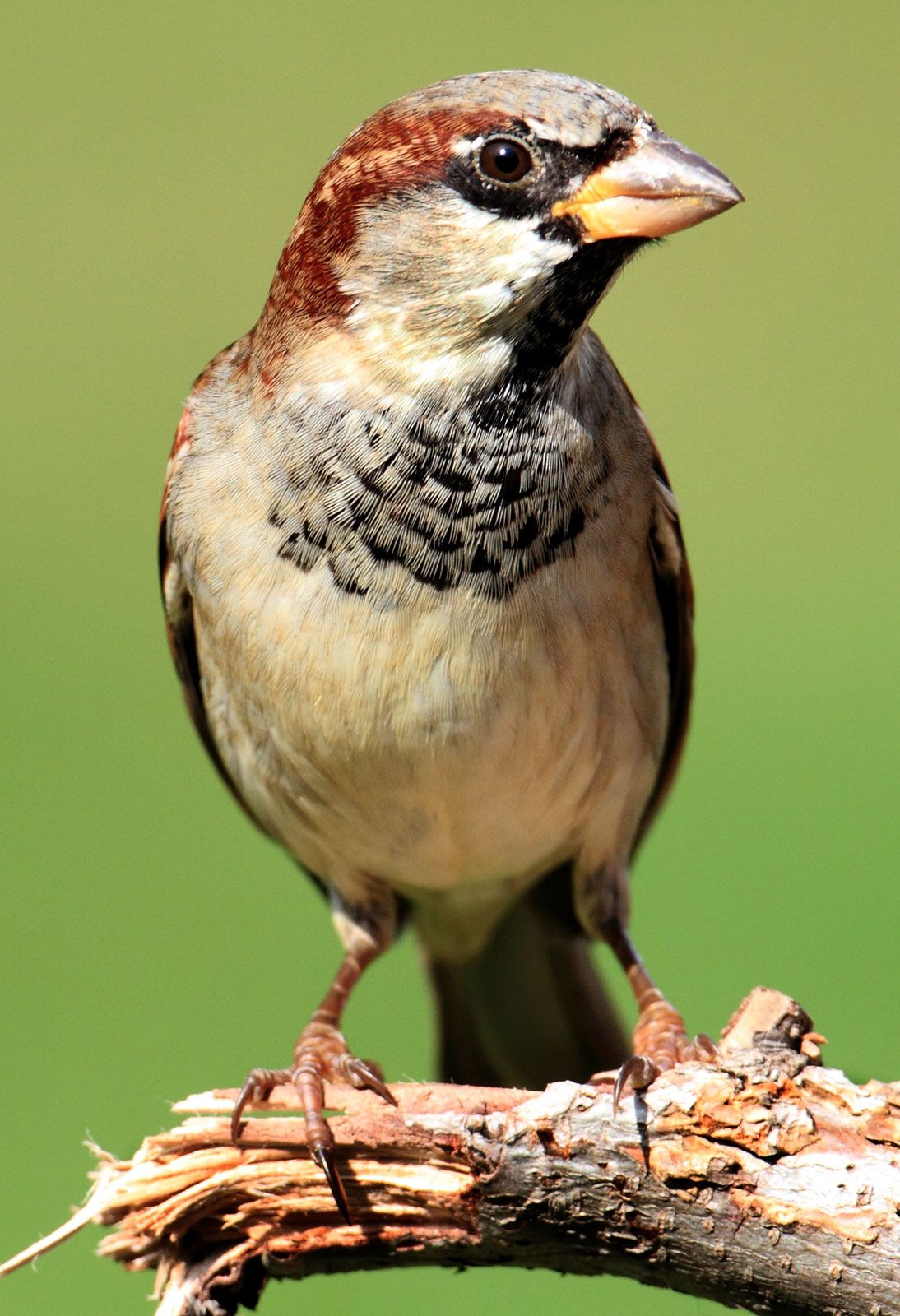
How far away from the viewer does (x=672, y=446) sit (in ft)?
23.6

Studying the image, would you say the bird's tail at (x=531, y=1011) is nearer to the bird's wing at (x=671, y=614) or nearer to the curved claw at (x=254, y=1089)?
the bird's wing at (x=671, y=614)

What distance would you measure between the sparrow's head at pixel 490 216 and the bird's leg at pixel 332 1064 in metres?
1.17

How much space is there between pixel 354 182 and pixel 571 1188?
5.14 feet

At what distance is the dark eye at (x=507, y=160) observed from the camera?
8.12 ft

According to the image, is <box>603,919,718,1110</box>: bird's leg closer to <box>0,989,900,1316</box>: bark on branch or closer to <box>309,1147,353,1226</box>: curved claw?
<box>0,989,900,1316</box>: bark on branch

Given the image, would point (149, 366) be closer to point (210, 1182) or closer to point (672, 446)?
point (672, 446)

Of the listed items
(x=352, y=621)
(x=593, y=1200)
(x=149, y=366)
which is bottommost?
(x=593, y=1200)

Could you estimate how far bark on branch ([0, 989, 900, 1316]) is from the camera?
235 centimetres

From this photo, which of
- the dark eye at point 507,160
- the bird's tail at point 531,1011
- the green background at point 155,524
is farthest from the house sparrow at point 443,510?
the green background at point 155,524

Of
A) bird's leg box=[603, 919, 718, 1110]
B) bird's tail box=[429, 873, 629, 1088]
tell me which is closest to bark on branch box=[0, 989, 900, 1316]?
bird's leg box=[603, 919, 718, 1110]

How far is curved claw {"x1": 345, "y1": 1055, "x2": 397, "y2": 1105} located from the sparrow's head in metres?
1.13

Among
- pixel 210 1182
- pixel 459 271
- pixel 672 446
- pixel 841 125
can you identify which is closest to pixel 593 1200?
pixel 210 1182

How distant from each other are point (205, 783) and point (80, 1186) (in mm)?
1793

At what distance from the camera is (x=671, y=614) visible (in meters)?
3.17
